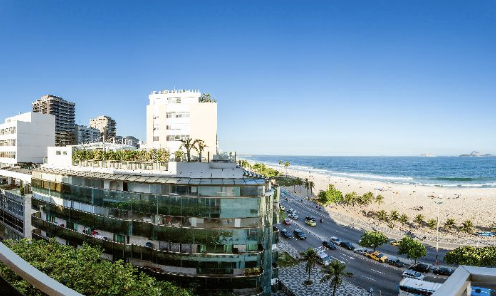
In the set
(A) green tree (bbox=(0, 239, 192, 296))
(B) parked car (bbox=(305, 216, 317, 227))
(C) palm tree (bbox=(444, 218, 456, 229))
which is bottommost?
(B) parked car (bbox=(305, 216, 317, 227))

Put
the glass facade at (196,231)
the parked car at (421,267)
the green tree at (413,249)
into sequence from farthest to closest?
the green tree at (413,249), the parked car at (421,267), the glass facade at (196,231)

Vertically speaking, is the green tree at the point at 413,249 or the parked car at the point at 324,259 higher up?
the green tree at the point at 413,249

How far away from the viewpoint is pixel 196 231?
2544 cm

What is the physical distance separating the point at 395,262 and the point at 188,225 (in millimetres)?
32197

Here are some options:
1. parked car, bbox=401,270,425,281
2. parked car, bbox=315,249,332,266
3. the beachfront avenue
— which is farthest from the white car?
parked car, bbox=315,249,332,266

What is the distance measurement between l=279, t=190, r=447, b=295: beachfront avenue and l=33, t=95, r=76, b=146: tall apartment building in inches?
5096

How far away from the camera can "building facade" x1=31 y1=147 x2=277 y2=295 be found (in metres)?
25.4

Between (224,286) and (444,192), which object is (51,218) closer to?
(224,286)

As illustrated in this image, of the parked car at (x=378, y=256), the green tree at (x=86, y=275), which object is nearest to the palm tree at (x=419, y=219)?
the parked car at (x=378, y=256)

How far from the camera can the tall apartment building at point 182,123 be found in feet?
195

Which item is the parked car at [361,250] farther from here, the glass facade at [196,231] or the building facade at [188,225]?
the glass facade at [196,231]

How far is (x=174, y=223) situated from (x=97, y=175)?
9.82 m

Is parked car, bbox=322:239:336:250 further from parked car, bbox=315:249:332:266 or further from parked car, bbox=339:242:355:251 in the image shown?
parked car, bbox=315:249:332:266

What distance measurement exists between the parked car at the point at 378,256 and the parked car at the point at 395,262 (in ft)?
2.11
